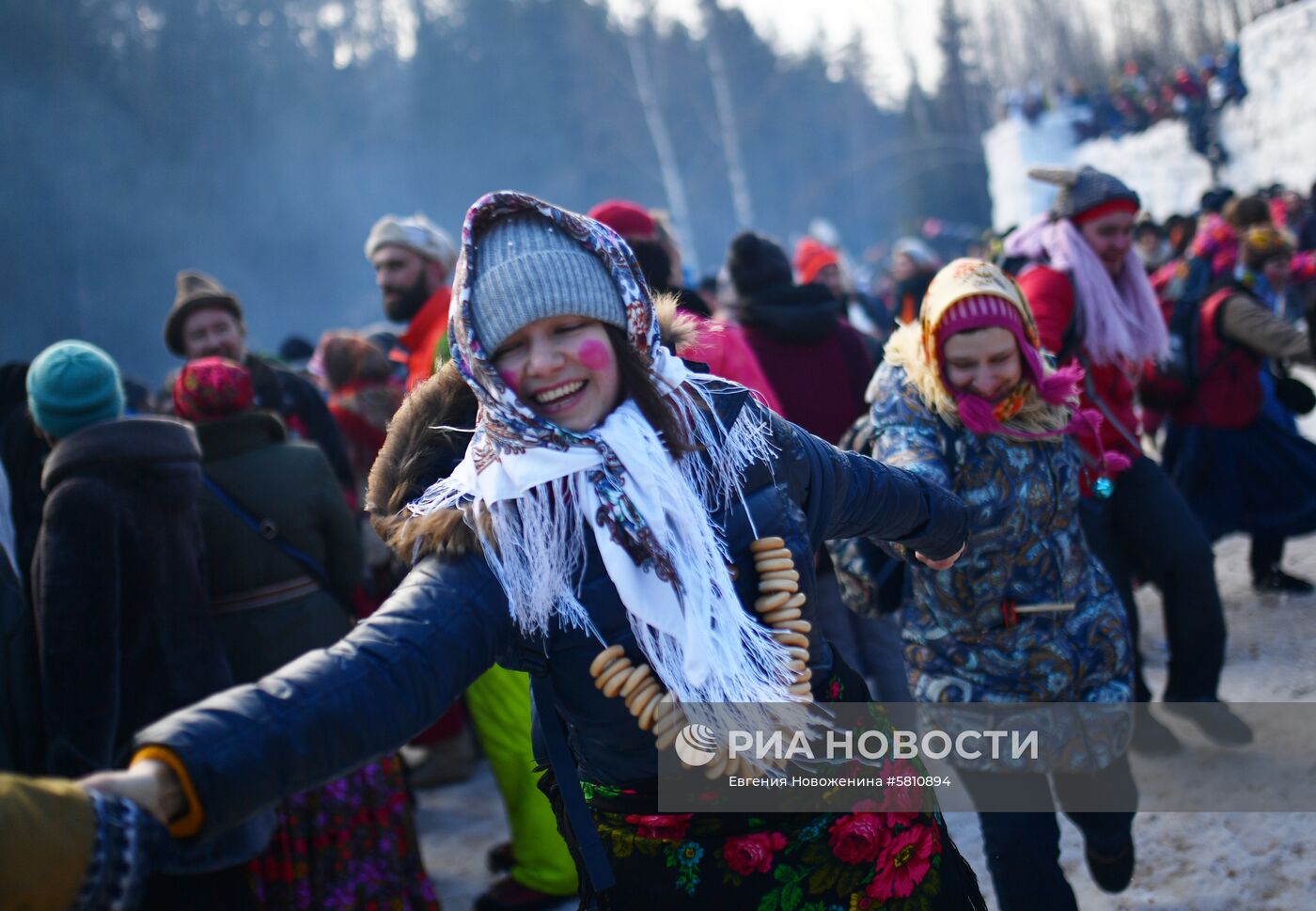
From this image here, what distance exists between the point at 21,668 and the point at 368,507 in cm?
174

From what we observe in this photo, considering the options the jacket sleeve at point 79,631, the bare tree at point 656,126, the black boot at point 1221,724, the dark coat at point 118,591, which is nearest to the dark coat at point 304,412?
the dark coat at point 118,591

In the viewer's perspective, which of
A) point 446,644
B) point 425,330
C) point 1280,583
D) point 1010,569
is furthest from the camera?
point 1280,583

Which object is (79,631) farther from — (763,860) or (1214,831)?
(1214,831)

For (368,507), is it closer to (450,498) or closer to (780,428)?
(450,498)

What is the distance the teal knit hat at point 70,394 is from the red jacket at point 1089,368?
2877 millimetres

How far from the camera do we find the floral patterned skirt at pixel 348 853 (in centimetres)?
315

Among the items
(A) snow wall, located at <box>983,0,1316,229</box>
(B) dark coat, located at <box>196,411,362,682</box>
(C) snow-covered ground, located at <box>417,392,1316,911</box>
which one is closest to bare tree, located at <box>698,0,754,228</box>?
(A) snow wall, located at <box>983,0,1316,229</box>

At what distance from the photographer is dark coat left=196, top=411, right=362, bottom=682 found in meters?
3.36

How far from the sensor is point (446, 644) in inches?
60.6

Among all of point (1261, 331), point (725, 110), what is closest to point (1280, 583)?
point (1261, 331)

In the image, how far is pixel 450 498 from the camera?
171 centimetres

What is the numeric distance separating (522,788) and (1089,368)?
239 cm

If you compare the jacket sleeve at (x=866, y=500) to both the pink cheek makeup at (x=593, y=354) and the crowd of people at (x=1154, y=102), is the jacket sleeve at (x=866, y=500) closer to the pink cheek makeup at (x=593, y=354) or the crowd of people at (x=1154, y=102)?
the pink cheek makeup at (x=593, y=354)

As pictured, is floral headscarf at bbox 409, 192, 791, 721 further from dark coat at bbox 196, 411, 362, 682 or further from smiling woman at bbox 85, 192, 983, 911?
dark coat at bbox 196, 411, 362, 682
